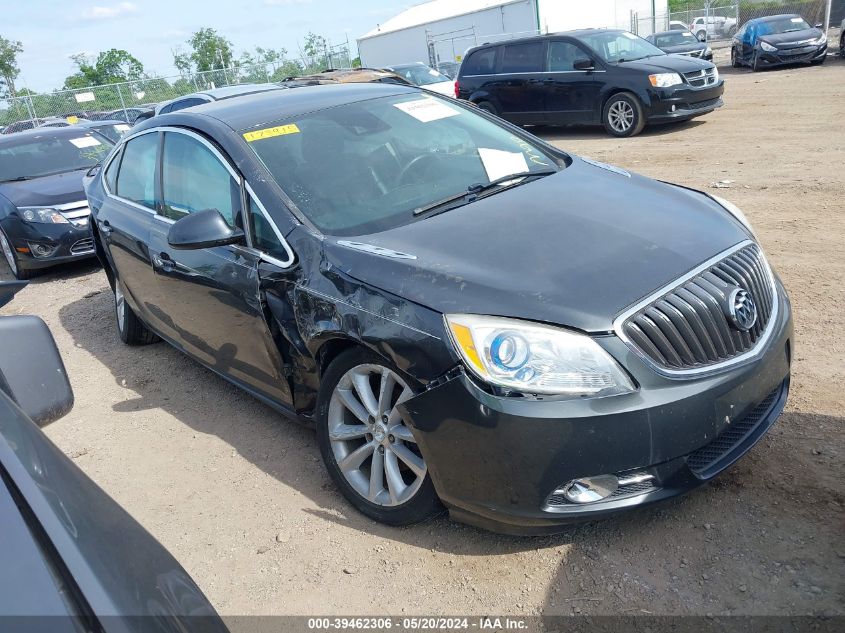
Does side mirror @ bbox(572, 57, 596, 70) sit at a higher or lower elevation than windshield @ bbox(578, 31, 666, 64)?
lower

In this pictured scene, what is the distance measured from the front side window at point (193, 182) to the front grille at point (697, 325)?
2015mm

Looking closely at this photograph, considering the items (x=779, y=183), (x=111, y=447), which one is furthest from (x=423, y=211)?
(x=779, y=183)

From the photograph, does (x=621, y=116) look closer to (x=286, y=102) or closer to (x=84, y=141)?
(x=84, y=141)

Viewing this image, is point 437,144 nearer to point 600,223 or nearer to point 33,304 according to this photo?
point 600,223

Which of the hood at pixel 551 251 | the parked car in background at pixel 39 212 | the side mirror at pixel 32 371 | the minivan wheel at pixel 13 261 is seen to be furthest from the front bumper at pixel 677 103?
the side mirror at pixel 32 371

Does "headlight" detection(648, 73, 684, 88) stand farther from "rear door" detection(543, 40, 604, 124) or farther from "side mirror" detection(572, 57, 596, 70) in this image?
"side mirror" detection(572, 57, 596, 70)

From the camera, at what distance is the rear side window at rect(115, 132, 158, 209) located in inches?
179

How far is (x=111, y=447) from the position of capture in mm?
4285

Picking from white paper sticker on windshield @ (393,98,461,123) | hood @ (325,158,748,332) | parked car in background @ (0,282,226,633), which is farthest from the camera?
white paper sticker on windshield @ (393,98,461,123)

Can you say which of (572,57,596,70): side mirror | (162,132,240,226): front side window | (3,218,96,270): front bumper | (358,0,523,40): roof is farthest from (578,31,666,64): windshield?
(358,0,523,40): roof

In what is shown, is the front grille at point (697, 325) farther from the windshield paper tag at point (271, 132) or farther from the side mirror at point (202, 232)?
the windshield paper tag at point (271, 132)

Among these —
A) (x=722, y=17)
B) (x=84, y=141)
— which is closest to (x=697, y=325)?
(x=84, y=141)

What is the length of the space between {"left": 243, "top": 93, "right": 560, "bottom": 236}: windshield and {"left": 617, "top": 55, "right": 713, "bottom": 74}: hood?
8.62 meters

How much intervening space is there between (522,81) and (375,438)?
452 inches
